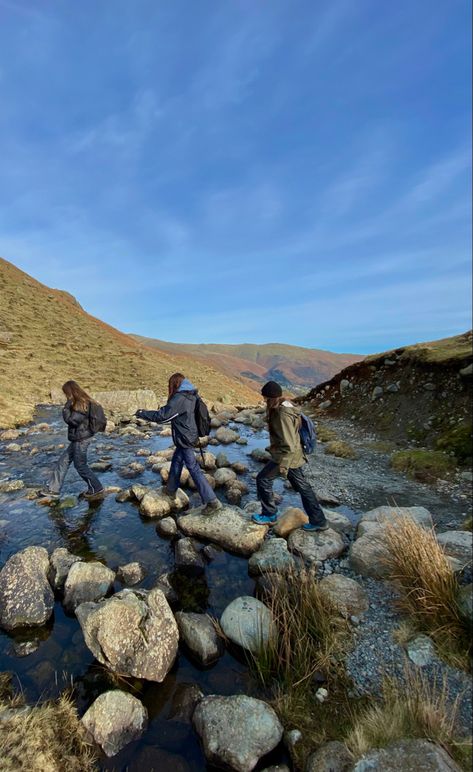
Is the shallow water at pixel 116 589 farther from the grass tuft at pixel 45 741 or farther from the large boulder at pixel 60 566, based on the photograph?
the large boulder at pixel 60 566

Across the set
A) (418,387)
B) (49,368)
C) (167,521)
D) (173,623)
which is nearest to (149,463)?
(167,521)

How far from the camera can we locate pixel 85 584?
642 centimetres

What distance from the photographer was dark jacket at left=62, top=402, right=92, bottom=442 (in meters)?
10.6

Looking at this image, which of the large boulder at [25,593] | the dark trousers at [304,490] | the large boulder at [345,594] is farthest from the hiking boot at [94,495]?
the large boulder at [345,594]

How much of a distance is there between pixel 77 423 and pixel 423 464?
40.2 ft

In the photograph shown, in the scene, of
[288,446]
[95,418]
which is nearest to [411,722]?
[288,446]

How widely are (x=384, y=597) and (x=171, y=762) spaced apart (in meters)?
3.98

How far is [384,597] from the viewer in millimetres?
6156

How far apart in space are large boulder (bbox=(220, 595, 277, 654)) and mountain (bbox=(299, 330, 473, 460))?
10.9 m

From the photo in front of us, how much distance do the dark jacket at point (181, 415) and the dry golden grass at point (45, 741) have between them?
5576 mm

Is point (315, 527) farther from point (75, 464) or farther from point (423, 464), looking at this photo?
point (75, 464)

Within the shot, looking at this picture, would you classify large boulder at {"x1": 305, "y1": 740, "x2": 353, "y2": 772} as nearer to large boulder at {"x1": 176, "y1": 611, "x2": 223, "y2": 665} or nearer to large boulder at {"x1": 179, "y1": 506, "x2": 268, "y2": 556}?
large boulder at {"x1": 176, "y1": 611, "x2": 223, "y2": 665}

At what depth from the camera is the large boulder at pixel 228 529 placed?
8211 millimetres

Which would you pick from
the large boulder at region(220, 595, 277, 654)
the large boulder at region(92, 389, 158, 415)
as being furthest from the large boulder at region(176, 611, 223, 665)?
the large boulder at region(92, 389, 158, 415)
